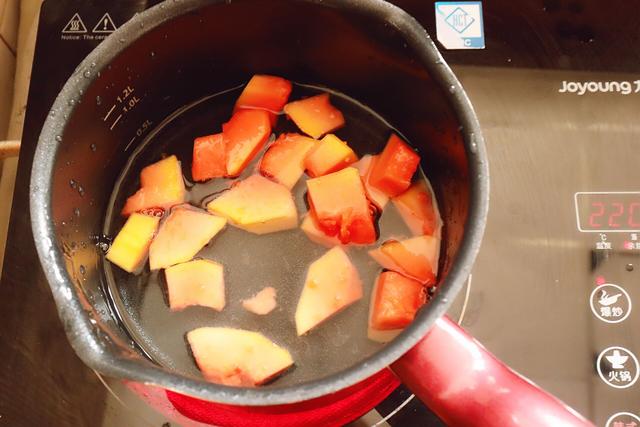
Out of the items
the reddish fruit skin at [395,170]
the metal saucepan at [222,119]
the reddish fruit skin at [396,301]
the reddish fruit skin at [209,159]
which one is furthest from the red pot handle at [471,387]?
the reddish fruit skin at [209,159]

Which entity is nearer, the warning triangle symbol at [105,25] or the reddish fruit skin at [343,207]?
the reddish fruit skin at [343,207]

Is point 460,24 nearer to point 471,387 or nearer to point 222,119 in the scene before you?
point 222,119

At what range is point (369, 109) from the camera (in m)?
0.84

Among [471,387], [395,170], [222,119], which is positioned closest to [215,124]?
[222,119]

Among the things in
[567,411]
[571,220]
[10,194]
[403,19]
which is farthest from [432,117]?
[10,194]

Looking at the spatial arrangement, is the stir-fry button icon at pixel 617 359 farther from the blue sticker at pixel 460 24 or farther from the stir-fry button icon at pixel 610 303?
the blue sticker at pixel 460 24

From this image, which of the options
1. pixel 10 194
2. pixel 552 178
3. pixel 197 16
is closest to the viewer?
pixel 197 16

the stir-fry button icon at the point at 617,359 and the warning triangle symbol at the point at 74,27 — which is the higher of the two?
the warning triangle symbol at the point at 74,27

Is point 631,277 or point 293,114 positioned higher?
point 293,114

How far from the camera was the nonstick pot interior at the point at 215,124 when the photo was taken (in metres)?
0.52

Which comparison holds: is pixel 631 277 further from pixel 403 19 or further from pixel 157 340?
pixel 157 340

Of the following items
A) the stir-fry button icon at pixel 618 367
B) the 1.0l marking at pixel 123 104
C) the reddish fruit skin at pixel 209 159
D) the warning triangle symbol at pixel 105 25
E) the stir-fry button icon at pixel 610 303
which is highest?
the warning triangle symbol at pixel 105 25

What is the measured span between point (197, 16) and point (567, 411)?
0.51 meters

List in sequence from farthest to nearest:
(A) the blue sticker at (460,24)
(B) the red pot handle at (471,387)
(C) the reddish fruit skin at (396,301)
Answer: (A) the blue sticker at (460,24), (C) the reddish fruit skin at (396,301), (B) the red pot handle at (471,387)
